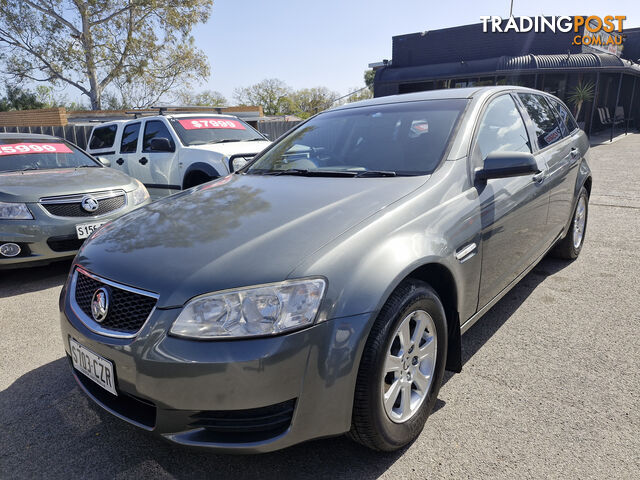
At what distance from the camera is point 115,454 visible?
81.4 inches

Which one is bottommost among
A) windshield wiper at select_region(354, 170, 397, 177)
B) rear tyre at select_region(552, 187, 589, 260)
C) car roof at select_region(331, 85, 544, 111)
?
rear tyre at select_region(552, 187, 589, 260)

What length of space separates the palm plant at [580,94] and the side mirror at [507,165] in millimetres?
20900

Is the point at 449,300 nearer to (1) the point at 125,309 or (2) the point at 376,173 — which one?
(2) the point at 376,173

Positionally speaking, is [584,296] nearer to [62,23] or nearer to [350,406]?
[350,406]

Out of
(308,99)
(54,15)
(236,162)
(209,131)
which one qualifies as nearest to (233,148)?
(236,162)

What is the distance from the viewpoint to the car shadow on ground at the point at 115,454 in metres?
1.95

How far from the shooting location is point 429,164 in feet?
8.09

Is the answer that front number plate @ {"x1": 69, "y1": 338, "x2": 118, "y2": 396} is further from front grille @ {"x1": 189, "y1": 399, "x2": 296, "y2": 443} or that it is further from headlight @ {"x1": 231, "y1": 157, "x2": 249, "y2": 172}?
headlight @ {"x1": 231, "y1": 157, "x2": 249, "y2": 172}

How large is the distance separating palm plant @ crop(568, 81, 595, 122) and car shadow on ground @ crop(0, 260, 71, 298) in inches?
842

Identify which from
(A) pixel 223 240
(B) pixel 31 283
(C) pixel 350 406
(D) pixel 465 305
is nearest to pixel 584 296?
(D) pixel 465 305

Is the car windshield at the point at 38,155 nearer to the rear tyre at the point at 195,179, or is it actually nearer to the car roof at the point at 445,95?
the rear tyre at the point at 195,179

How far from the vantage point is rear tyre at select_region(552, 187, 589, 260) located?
167 inches

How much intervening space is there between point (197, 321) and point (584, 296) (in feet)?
10.5

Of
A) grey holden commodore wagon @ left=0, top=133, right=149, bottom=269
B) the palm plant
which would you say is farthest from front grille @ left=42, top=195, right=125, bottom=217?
the palm plant
